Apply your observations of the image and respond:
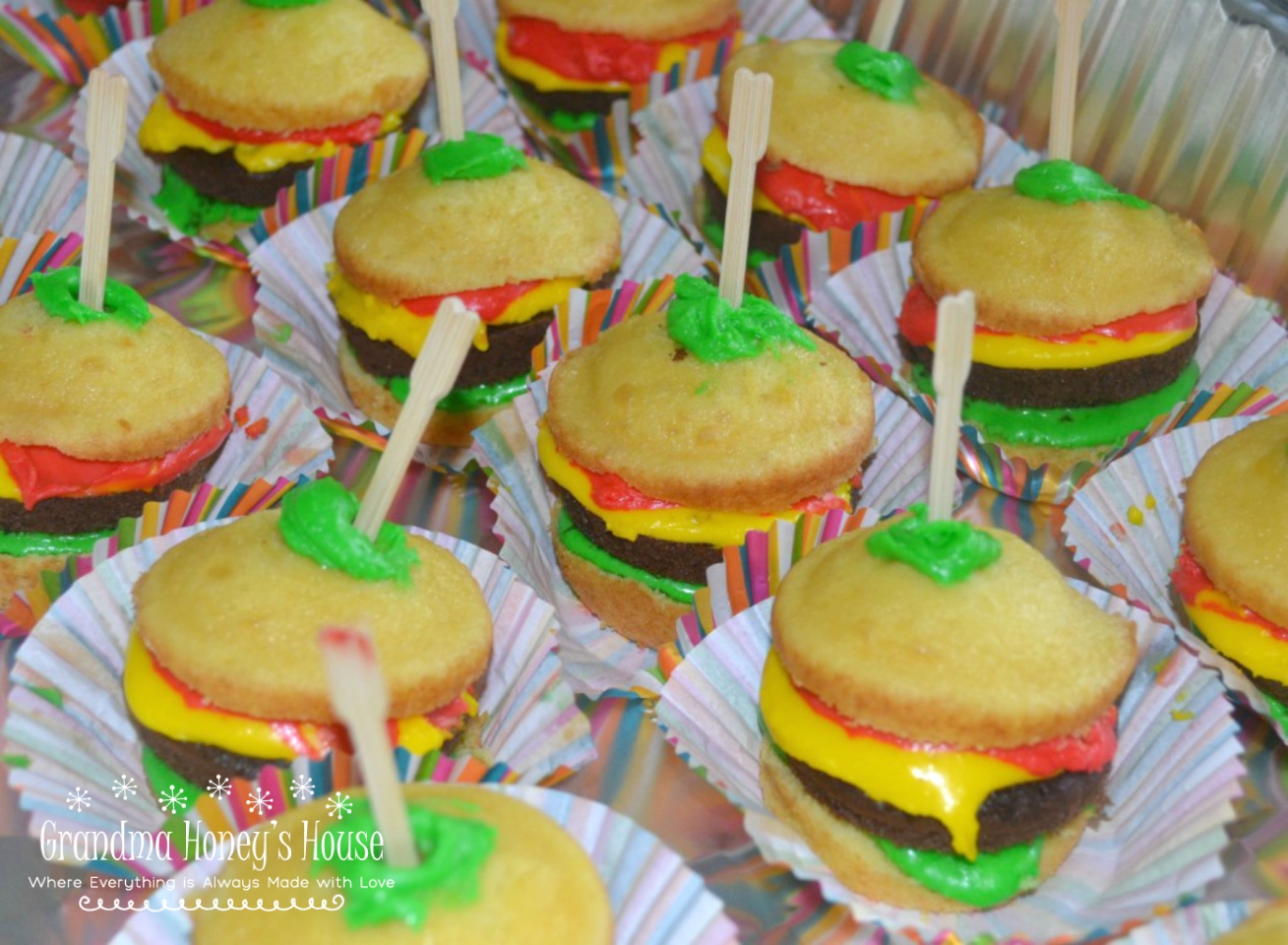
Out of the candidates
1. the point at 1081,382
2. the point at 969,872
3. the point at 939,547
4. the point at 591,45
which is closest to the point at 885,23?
the point at 591,45

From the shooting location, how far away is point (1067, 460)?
4.19m

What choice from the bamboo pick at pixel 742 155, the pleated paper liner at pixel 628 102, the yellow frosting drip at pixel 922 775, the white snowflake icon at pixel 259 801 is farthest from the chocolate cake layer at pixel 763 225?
the white snowflake icon at pixel 259 801

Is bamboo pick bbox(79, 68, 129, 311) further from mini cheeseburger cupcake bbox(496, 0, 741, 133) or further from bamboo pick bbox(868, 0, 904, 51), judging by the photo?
bamboo pick bbox(868, 0, 904, 51)

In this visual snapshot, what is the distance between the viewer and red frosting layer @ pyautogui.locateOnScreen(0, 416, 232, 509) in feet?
11.2

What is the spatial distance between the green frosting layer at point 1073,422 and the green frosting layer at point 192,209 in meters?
2.32

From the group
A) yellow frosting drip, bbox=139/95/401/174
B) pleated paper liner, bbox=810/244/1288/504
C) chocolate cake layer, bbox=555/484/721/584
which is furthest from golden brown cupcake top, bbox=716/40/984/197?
chocolate cake layer, bbox=555/484/721/584

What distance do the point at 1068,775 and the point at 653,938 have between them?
0.85 m

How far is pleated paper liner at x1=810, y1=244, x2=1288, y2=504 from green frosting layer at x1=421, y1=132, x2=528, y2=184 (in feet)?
3.30

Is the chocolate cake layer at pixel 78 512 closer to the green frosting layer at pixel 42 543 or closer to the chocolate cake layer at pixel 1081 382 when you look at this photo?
the green frosting layer at pixel 42 543

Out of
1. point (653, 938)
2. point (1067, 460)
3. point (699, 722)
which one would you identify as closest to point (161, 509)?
point (699, 722)

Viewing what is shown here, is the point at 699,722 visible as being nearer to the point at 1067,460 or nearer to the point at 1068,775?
the point at 1068,775

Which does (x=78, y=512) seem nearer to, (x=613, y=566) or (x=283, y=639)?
(x=283, y=639)

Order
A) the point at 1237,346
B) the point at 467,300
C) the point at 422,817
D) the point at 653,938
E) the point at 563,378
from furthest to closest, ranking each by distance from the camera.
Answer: the point at 1237,346
the point at 467,300
the point at 563,378
the point at 653,938
the point at 422,817

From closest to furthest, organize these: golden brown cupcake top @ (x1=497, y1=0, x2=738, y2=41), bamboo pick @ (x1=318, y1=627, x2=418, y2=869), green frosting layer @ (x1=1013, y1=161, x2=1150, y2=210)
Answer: bamboo pick @ (x1=318, y1=627, x2=418, y2=869), green frosting layer @ (x1=1013, y1=161, x2=1150, y2=210), golden brown cupcake top @ (x1=497, y1=0, x2=738, y2=41)
